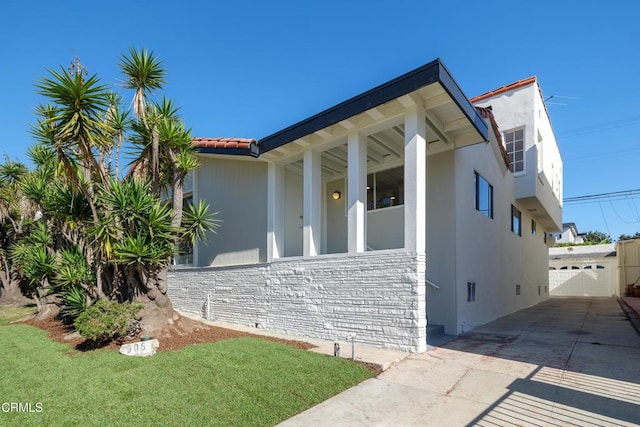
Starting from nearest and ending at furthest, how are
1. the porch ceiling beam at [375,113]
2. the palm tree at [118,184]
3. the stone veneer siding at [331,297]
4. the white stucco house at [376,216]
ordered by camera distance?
the stone veneer siding at [331,297] < the palm tree at [118,184] < the white stucco house at [376,216] < the porch ceiling beam at [375,113]

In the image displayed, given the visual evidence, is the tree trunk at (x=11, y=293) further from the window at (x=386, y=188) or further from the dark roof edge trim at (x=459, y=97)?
the dark roof edge trim at (x=459, y=97)

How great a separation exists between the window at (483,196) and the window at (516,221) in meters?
3.47

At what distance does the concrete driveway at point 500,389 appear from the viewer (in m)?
3.81

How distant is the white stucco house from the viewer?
6859 millimetres

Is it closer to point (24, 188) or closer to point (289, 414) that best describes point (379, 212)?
point (289, 414)

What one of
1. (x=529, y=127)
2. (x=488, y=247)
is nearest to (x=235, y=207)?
(x=488, y=247)

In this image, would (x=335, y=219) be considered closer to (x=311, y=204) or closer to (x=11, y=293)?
(x=311, y=204)

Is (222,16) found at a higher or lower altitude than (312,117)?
higher

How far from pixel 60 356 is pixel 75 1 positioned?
27.2ft

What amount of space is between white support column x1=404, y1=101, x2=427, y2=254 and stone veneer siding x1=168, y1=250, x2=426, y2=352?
0.34 meters

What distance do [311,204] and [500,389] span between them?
17.9 ft

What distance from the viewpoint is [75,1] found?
8750mm

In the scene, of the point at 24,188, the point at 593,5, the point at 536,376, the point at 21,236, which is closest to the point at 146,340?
the point at 536,376

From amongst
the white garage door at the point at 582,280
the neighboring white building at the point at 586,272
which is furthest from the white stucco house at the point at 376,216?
the neighboring white building at the point at 586,272
